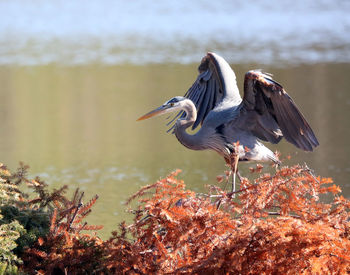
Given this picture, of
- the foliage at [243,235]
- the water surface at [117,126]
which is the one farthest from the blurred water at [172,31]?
the foliage at [243,235]

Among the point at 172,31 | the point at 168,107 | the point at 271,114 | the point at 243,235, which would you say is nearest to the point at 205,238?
the point at 243,235

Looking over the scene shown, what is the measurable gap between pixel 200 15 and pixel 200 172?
16372 mm

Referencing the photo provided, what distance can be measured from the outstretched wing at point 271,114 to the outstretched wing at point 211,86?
1.70 ft

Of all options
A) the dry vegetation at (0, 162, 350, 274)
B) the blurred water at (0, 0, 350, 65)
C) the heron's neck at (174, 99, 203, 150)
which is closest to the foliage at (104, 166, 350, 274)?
the dry vegetation at (0, 162, 350, 274)

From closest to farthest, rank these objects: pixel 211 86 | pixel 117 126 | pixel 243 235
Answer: pixel 243 235 → pixel 211 86 → pixel 117 126

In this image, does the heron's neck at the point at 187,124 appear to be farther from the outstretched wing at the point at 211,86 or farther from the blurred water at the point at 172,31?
the blurred water at the point at 172,31

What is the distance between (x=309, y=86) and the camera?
1279 centimetres

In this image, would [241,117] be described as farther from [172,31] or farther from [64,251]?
[172,31]

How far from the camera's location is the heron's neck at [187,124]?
5.20 meters

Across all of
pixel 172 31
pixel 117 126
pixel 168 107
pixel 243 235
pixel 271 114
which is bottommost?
pixel 243 235

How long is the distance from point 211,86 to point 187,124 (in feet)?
2.91

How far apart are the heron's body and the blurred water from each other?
9624 mm

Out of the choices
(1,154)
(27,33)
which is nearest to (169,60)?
(27,33)

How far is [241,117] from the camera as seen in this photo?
527cm
